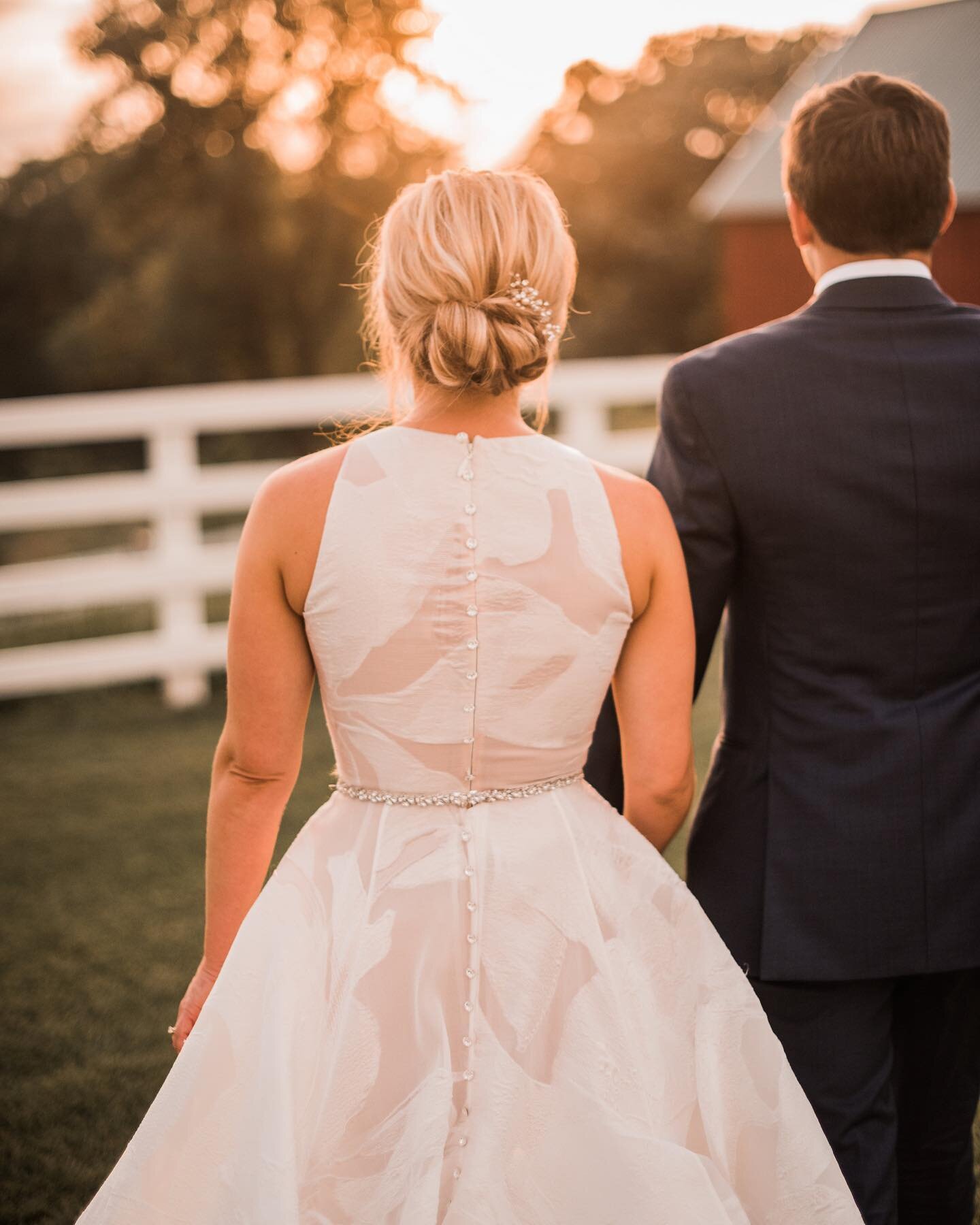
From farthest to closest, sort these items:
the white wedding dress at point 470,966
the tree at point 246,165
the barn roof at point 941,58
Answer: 1. the tree at point 246,165
2. the barn roof at point 941,58
3. the white wedding dress at point 470,966

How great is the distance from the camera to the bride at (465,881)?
156 cm

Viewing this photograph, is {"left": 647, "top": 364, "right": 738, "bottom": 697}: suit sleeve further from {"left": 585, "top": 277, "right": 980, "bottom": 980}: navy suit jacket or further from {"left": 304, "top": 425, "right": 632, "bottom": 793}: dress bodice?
{"left": 304, "top": 425, "right": 632, "bottom": 793}: dress bodice

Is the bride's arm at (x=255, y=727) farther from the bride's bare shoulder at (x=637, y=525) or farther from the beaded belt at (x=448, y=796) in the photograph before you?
the bride's bare shoulder at (x=637, y=525)

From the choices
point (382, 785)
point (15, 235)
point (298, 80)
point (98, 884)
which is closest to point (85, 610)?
point (98, 884)

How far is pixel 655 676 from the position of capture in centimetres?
188

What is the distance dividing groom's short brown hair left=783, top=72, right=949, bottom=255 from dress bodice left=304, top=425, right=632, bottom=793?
60 centimetres

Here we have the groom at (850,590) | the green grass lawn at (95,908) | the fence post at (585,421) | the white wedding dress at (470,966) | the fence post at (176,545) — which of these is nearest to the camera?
the white wedding dress at (470,966)

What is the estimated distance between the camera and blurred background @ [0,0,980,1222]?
13.0 ft

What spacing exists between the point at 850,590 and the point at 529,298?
0.68 m

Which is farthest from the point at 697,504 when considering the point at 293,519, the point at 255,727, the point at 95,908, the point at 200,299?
the point at 200,299

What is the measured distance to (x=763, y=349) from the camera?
1.93 metres

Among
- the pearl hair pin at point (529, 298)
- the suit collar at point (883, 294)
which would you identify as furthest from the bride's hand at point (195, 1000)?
the suit collar at point (883, 294)

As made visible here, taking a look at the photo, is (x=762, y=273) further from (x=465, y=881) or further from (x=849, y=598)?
(x=465, y=881)

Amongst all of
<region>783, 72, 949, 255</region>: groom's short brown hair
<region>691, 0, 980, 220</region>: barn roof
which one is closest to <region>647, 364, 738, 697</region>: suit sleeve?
<region>783, 72, 949, 255</region>: groom's short brown hair
